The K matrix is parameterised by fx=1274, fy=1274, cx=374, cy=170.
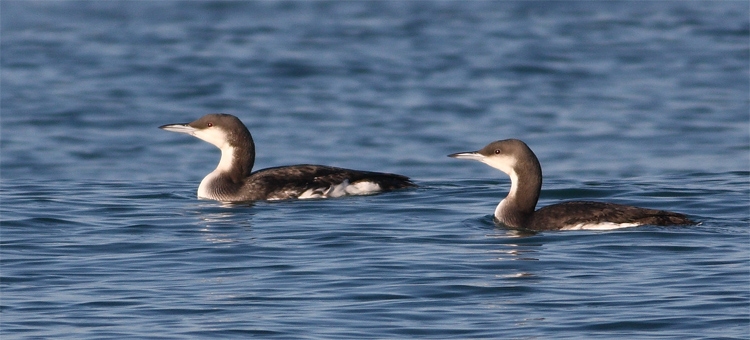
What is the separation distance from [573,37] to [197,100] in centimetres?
1172

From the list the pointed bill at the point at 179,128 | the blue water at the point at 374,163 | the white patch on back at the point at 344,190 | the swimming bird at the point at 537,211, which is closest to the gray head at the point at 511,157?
the swimming bird at the point at 537,211

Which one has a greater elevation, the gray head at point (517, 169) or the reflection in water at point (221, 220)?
the gray head at point (517, 169)

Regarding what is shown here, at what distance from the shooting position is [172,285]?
8.62 metres

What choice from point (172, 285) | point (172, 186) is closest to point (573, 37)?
point (172, 186)

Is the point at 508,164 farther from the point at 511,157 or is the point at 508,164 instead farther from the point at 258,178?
the point at 258,178

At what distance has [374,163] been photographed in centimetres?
1872

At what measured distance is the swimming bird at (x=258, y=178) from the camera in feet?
42.3

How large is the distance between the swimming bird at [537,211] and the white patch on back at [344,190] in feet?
6.29

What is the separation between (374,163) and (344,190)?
229 inches

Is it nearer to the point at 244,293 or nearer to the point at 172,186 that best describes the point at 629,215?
the point at 244,293

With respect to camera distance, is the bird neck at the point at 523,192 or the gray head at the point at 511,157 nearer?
the bird neck at the point at 523,192

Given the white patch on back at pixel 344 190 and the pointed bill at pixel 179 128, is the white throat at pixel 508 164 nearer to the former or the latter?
the white patch on back at pixel 344 190

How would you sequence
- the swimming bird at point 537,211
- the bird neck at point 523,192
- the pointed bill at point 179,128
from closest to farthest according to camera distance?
1. the swimming bird at point 537,211
2. the bird neck at point 523,192
3. the pointed bill at point 179,128

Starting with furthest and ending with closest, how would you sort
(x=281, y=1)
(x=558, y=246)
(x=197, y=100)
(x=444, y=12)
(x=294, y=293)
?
(x=281, y=1) < (x=444, y=12) < (x=197, y=100) < (x=558, y=246) < (x=294, y=293)
